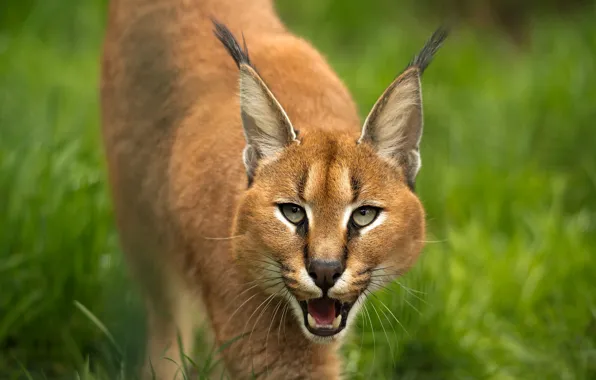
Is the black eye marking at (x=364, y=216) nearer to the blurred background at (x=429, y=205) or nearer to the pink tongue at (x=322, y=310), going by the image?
the pink tongue at (x=322, y=310)

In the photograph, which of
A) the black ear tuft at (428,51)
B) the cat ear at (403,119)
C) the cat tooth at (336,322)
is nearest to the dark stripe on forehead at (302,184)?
the cat ear at (403,119)

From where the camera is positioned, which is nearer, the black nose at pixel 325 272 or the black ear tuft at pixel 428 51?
the black nose at pixel 325 272

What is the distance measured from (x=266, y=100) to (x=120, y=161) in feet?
3.99

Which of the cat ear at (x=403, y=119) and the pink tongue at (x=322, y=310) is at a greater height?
the cat ear at (x=403, y=119)

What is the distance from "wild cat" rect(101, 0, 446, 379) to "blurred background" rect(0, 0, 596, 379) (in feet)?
1.17

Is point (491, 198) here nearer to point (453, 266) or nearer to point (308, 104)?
point (453, 266)

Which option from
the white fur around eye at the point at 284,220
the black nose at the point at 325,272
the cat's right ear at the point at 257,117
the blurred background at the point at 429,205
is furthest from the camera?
the blurred background at the point at 429,205

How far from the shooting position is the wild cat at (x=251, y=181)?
10.6ft

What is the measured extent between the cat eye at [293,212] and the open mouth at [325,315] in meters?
0.28

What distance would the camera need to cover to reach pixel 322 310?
3.29 m

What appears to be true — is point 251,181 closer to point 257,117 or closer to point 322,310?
point 257,117

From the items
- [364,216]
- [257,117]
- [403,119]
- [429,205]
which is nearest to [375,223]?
[364,216]

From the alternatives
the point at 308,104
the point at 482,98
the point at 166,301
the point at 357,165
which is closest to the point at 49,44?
the point at 482,98

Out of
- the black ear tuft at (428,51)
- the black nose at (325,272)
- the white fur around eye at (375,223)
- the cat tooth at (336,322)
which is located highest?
the black ear tuft at (428,51)
